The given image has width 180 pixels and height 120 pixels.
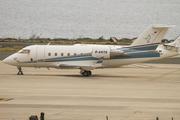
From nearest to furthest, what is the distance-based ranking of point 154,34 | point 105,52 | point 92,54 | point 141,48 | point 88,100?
point 88,100
point 154,34
point 105,52
point 92,54
point 141,48

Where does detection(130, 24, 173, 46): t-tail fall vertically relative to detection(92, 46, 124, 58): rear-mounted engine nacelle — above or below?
above

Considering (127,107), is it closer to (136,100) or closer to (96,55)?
(136,100)

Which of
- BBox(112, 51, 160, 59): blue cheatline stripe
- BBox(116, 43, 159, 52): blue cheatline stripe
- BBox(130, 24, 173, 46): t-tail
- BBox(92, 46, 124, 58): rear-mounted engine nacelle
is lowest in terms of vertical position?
BBox(112, 51, 160, 59): blue cheatline stripe

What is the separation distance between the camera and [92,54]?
30781 millimetres

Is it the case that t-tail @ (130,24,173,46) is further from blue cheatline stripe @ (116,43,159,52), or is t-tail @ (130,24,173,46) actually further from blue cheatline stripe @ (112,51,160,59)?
blue cheatline stripe @ (112,51,160,59)

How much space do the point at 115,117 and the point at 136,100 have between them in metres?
4.49

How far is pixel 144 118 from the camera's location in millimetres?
14820

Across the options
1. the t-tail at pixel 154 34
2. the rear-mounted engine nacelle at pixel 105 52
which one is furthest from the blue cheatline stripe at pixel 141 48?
the rear-mounted engine nacelle at pixel 105 52

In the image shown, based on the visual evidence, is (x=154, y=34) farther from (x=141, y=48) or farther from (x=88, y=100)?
(x=88, y=100)

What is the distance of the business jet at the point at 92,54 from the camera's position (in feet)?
100

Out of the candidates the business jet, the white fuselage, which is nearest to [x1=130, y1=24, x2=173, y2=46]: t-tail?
the business jet

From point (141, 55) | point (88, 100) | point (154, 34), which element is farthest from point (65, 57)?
point (88, 100)

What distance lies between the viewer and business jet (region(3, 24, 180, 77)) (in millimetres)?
30562

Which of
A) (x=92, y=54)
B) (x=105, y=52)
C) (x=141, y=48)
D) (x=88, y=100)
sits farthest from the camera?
(x=141, y=48)
